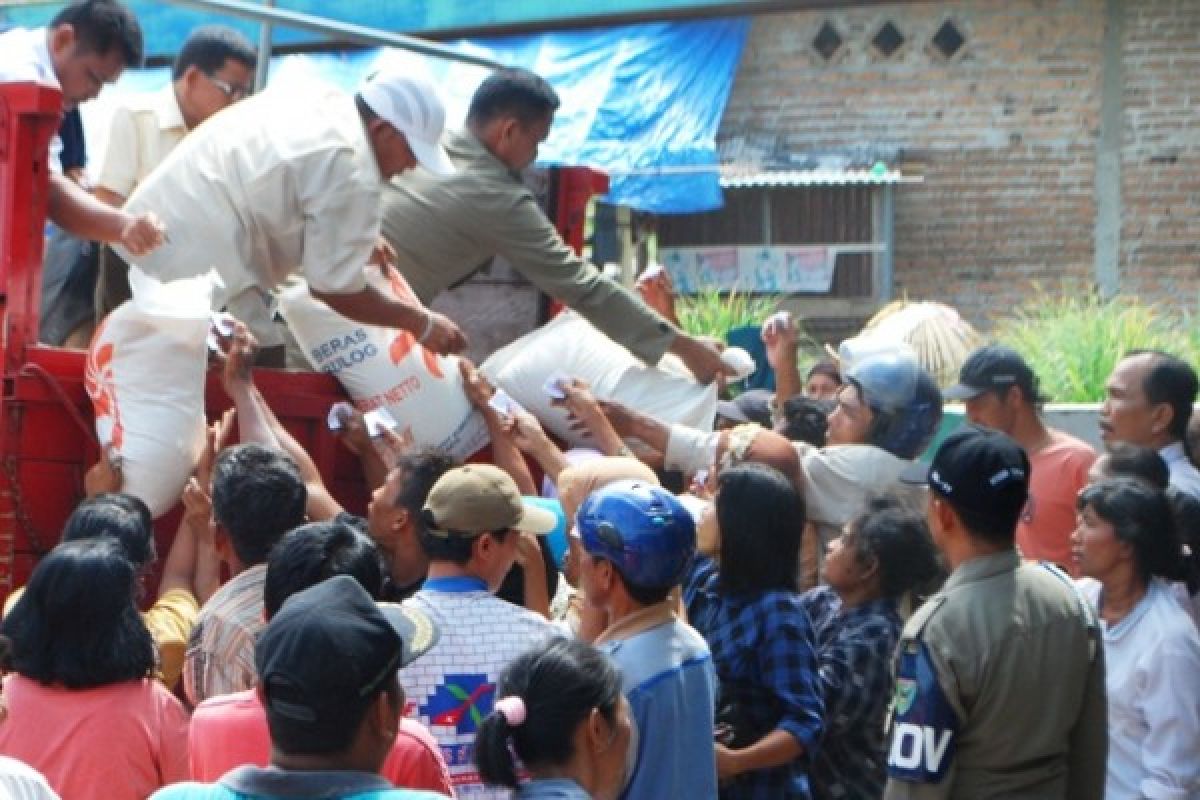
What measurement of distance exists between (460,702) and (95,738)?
69 centimetres

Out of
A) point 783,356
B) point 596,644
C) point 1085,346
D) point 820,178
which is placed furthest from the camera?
point 820,178

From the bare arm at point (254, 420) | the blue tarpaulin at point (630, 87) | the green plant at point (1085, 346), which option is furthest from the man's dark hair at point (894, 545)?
the blue tarpaulin at point (630, 87)

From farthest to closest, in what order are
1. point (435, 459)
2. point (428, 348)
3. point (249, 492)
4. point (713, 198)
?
point (713, 198)
point (428, 348)
point (435, 459)
point (249, 492)

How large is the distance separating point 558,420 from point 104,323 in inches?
64.7

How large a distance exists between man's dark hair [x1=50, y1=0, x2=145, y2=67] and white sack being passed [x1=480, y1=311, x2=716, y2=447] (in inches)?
59.8

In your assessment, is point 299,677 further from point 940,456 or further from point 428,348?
point 428,348

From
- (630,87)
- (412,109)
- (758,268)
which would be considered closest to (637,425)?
(412,109)

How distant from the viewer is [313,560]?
13.1ft

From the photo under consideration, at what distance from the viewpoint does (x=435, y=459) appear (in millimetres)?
5023

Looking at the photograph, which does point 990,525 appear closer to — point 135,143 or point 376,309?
point 376,309

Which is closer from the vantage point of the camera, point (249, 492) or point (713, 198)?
point (249, 492)

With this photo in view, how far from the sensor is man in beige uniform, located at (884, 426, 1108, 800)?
4.18 meters

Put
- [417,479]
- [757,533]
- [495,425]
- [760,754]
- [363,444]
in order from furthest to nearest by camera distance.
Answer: [495,425] → [363,444] → [417,479] → [757,533] → [760,754]

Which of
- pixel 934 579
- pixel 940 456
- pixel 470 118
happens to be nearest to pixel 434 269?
pixel 470 118
